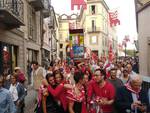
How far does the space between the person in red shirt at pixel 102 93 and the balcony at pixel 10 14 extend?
8.99 meters

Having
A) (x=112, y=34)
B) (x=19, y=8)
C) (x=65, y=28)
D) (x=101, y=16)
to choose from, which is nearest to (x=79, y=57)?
(x=19, y=8)

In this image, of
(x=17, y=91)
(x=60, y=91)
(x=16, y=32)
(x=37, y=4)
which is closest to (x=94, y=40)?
(x=37, y=4)

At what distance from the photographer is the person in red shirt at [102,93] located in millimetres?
8219

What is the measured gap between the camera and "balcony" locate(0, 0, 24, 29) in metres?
17.9

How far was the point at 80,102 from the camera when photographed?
8484 millimetres

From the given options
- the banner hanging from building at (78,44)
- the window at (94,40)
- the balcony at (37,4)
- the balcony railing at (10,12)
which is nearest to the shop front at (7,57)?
the balcony railing at (10,12)

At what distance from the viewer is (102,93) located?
27.2 ft

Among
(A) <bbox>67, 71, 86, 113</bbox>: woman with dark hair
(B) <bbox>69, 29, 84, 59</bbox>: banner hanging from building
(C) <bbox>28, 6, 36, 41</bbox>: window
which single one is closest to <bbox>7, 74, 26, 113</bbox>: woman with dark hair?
(A) <bbox>67, 71, 86, 113</bbox>: woman with dark hair

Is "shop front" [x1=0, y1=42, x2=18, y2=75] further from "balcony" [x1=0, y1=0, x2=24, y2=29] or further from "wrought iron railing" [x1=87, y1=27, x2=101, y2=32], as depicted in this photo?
"wrought iron railing" [x1=87, y1=27, x2=101, y2=32]

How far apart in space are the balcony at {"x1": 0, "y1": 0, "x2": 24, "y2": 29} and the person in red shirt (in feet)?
29.5

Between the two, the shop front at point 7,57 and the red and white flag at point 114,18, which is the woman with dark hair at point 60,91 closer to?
the shop front at point 7,57

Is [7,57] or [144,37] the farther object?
[7,57]

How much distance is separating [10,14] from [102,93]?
33.6 ft

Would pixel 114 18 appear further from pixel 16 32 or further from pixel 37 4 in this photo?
pixel 16 32
